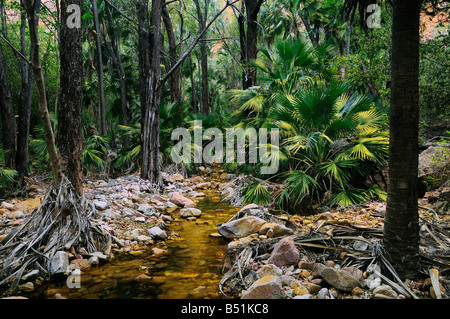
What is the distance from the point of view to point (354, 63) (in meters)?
8.49

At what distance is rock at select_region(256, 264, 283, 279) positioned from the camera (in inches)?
114

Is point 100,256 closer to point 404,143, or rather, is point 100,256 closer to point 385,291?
point 385,291

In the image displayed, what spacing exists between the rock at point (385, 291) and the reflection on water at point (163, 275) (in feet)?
4.66

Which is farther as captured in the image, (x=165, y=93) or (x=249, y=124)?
(x=165, y=93)

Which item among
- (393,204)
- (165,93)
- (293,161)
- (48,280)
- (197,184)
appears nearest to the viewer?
(393,204)

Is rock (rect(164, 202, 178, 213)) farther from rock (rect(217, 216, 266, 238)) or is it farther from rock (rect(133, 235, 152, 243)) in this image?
rock (rect(217, 216, 266, 238))

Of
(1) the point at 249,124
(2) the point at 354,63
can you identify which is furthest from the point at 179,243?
(2) the point at 354,63

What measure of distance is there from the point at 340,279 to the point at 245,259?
3.59ft

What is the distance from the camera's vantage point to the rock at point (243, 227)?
438 centimetres

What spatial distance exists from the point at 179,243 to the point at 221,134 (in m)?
7.35

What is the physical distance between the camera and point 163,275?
3.45 m
